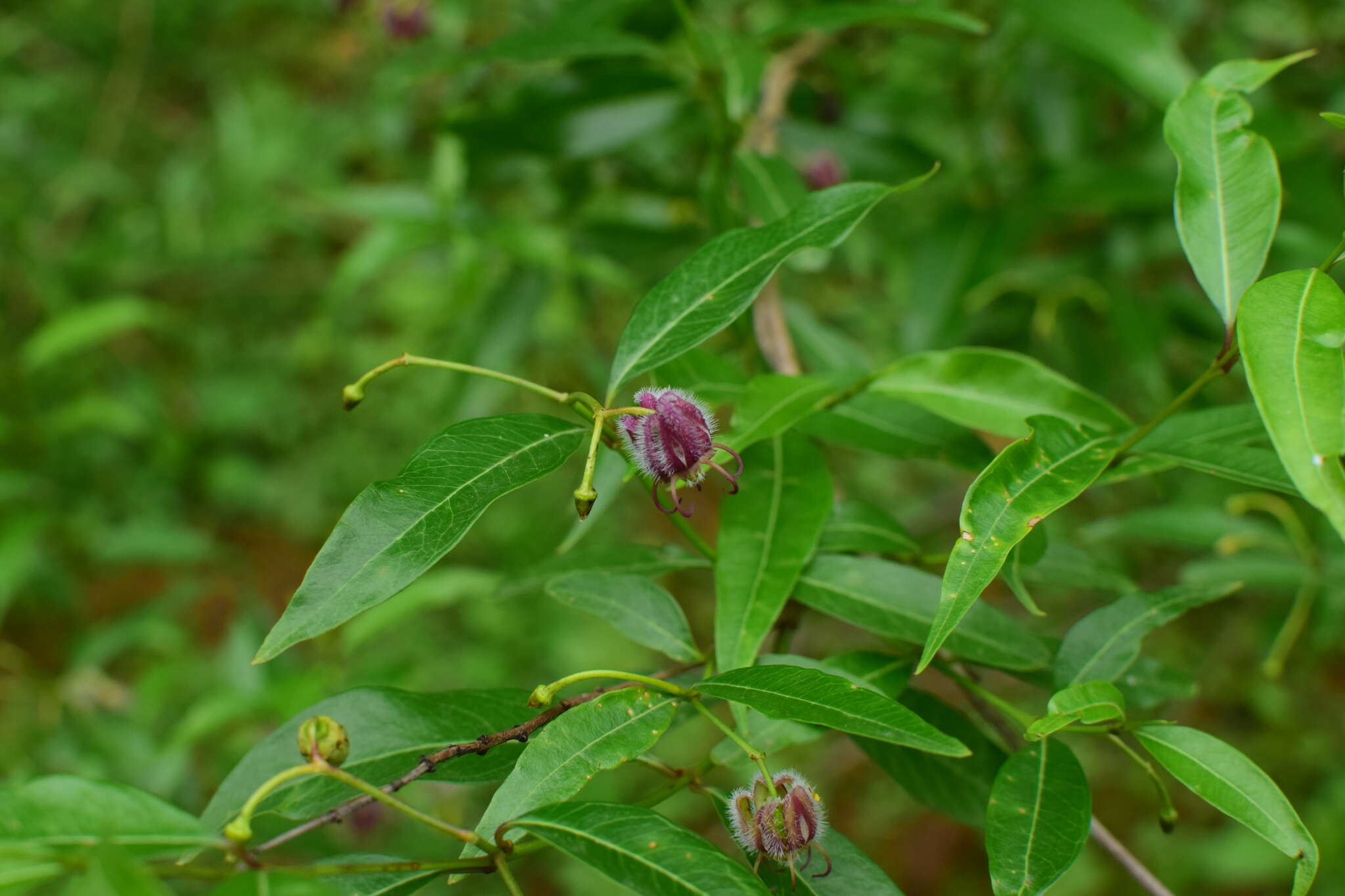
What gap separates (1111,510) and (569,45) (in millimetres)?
1841

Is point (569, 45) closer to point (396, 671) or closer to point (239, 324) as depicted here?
point (396, 671)

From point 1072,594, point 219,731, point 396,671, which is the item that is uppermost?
point 396,671

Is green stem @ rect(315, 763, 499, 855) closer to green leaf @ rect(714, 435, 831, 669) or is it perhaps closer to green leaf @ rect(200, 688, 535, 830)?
green leaf @ rect(200, 688, 535, 830)

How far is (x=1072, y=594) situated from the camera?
8.81 feet

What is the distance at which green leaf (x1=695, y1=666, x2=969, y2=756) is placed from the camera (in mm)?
Answer: 600

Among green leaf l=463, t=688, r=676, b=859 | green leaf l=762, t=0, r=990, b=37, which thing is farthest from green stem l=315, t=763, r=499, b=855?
green leaf l=762, t=0, r=990, b=37

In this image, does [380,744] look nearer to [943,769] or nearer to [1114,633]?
[943,769]

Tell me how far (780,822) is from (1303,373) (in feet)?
1.46

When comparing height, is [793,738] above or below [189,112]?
below

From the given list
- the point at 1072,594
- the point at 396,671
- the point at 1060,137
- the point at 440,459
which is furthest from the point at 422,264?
the point at 1072,594

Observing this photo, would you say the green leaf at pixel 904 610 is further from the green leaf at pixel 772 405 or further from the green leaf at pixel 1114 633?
the green leaf at pixel 772 405

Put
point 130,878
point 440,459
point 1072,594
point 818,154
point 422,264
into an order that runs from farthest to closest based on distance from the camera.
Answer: point 1072,594 → point 422,264 → point 818,154 → point 440,459 → point 130,878

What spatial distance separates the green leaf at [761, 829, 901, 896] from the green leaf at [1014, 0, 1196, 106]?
1.00 meters

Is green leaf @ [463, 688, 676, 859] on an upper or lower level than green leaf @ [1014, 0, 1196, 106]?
lower
